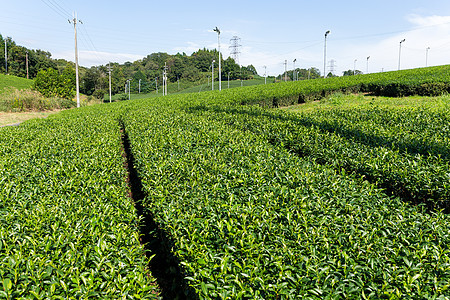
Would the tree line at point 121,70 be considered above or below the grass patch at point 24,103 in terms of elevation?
above

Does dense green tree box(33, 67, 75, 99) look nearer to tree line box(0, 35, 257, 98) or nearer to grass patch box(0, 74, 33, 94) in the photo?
grass patch box(0, 74, 33, 94)

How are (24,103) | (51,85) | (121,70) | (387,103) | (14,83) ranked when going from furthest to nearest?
(121,70), (14,83), (51,85), (24,103), (387,103)

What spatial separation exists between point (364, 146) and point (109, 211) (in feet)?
17.3

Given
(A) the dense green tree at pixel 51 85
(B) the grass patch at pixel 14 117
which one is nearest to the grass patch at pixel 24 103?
(B) the grass patch at pixel 14 117

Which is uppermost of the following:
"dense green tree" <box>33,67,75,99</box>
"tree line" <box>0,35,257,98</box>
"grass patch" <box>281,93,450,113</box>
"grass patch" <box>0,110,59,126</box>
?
"tree line" <box>0,35,257,98</box>

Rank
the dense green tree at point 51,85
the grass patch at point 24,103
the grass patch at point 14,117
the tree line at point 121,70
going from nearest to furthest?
the grass patch at point 14,117, the grass patch at point 24,103, the dense green tree at point 51,85, the tree line at point 121,70

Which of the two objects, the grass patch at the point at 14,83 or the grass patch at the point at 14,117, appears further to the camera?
the grass patch at the point at 14,83

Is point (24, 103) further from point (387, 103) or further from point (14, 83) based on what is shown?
point (387, 103)

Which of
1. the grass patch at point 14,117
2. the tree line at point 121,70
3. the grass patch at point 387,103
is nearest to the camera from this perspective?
the grass patch at point 387,103

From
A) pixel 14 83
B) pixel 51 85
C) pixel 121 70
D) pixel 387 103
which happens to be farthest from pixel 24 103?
pixel 121 70

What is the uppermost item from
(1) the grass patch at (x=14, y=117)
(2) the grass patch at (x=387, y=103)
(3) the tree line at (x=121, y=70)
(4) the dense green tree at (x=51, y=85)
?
(3) the tree line at (x=121, y=70)

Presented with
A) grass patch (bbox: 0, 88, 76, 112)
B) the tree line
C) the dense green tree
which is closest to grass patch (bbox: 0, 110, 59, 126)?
grass patch (bbox: 0, 88, 76, 112)

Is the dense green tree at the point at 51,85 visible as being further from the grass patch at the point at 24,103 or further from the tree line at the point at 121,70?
the tree line at the point at 121,70

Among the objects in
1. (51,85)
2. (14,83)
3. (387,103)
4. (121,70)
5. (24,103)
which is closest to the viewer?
(387,103)
